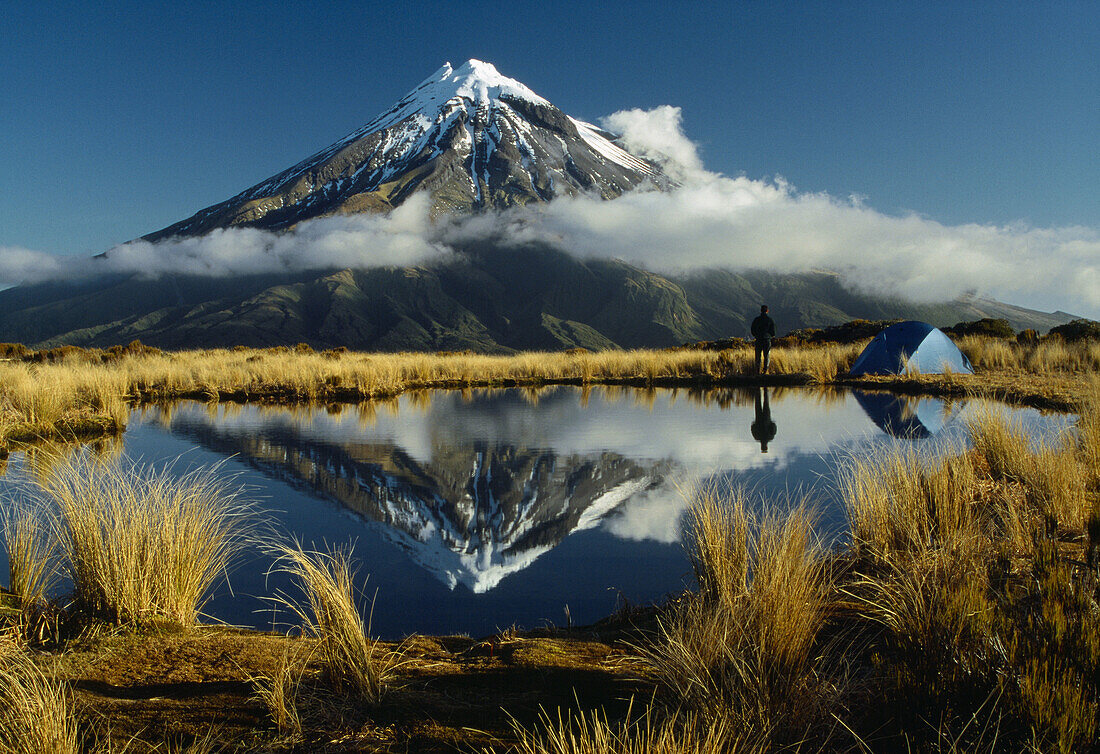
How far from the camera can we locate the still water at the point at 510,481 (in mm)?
3771

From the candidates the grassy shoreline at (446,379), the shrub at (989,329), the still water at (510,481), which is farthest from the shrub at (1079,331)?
the still water at (510,481)

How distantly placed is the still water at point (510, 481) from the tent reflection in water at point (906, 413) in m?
0.04

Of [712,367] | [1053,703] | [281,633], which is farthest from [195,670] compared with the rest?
[712,367]

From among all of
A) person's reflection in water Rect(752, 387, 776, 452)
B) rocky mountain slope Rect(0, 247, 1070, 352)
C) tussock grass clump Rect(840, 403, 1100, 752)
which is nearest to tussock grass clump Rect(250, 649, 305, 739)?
tussock grass clump Rect(840, 403, 1100, 752)

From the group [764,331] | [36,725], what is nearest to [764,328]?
[764,331]

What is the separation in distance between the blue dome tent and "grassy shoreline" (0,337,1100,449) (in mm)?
717

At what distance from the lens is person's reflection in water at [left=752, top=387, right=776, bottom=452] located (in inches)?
309

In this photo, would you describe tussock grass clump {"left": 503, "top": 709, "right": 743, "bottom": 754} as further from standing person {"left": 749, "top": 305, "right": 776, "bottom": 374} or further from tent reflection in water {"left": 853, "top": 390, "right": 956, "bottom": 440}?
standing person {"left": 749, "top": 305, "right": 776, "bottom": 374}

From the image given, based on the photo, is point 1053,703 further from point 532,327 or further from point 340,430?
point 532,327

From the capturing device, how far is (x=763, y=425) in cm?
927

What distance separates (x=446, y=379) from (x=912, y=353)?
13482 mm

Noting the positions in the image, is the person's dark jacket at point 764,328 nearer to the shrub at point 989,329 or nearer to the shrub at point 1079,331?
the shrub at point 1079,331

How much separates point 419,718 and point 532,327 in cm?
16739

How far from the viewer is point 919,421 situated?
8.92 metres
